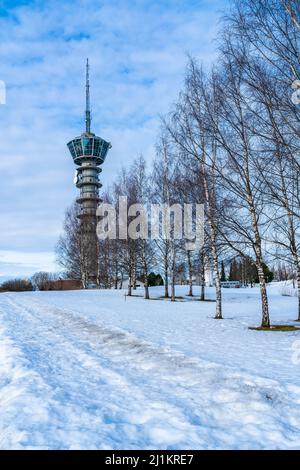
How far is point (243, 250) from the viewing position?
12.5 metres

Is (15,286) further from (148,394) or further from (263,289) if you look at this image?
(148,394)

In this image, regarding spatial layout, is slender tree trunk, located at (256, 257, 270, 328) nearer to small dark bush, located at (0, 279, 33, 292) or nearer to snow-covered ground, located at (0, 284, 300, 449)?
snow-covered ground, located at (0, 284, 300, 449)

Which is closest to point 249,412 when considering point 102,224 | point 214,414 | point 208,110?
point 214,414

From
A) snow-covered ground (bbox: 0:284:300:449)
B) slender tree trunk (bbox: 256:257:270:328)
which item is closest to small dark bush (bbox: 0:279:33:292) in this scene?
slender tree trunk (bbox: 256:257:270:328)

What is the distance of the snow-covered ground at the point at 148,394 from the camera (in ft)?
11.1

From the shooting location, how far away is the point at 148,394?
4.66 meters

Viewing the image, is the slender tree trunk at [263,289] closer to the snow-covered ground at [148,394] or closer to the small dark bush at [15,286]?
the snow-covered ground at [148,394]

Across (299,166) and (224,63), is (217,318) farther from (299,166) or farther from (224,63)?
(224,63)

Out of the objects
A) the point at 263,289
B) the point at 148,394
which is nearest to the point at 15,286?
the point at 263,289

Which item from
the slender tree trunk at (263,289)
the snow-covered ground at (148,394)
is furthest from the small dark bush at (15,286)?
the snow-covered ground at (148,394)

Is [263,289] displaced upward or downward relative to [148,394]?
upward

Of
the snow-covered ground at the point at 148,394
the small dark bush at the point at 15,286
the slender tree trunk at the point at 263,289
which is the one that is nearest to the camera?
the snow-covered ground at the point at 148,394

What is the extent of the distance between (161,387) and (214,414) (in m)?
1.16

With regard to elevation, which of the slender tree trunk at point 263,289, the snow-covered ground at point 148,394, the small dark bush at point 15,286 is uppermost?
the slender tree trunk at point 263,289
